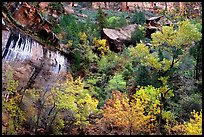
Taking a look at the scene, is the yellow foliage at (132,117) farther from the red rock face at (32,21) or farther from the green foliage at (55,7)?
the green foliage at (55,7)

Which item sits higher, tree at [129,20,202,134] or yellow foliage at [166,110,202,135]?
tree at [129,20,202,134]

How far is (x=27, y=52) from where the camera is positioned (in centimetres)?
3350

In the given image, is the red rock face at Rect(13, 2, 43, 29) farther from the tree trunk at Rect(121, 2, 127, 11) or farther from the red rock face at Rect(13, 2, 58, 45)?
the tree trunk at Rect(121, 2, 127, 11)

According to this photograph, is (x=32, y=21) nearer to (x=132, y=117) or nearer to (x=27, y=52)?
(x=27, y=52)

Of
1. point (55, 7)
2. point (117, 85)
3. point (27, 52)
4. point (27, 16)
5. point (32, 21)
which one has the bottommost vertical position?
point (117, 85)

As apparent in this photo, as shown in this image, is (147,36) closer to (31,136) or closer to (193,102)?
(193,102)

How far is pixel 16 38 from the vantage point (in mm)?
32531

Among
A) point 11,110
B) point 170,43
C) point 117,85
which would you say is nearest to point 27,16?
point 117,85

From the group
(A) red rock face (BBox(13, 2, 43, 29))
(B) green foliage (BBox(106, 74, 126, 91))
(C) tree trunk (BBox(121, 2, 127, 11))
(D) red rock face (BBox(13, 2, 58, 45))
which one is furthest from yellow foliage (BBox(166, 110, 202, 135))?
(C) tree trunk (BBox(121, 2, 127, 11))

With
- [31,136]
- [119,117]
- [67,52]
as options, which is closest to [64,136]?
[31,136]

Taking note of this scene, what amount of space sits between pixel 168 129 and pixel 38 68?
48.7ft

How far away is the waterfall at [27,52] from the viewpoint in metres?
30.9

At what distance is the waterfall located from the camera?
1218 inches

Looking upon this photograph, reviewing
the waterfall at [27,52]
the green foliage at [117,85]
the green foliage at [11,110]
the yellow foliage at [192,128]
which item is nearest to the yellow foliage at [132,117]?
the yellow foliage at [192,128]
